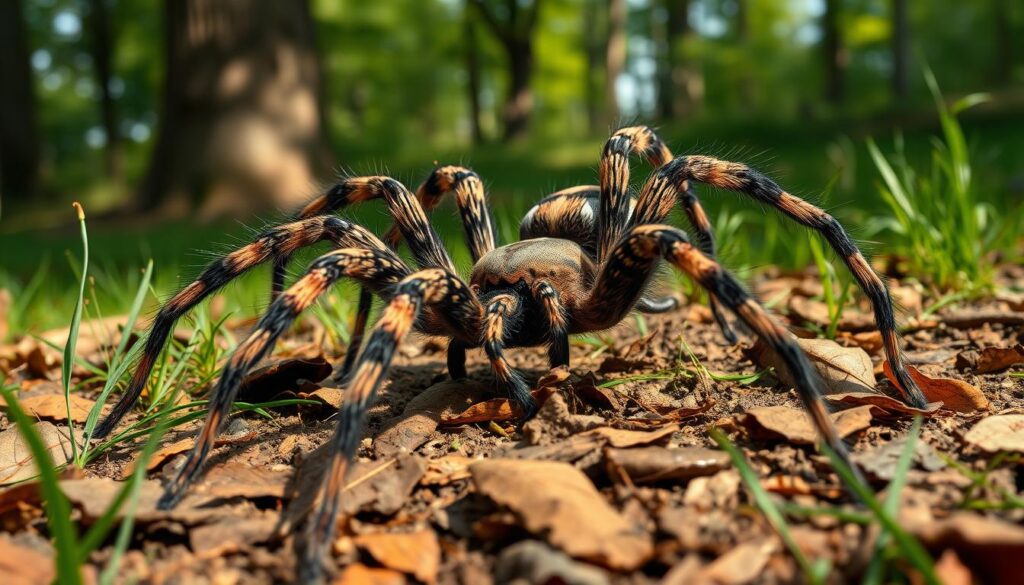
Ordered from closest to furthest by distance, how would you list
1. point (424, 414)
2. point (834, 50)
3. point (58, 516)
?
point (58, 516)
point (424, 414)
point (834, 50)

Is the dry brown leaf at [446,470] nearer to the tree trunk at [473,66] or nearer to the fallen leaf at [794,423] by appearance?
the fallen leaf at [794,423]

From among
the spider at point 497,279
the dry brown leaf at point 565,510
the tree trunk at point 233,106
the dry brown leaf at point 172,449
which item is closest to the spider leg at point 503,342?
the spider at point 497,279

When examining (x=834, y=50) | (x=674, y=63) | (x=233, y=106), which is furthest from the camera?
(x=674, y=63)

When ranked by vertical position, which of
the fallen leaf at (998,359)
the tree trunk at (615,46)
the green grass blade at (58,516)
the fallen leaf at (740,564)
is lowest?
the fallen leaf at (998,359)

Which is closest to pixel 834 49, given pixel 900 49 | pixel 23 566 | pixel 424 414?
pixel 900 49

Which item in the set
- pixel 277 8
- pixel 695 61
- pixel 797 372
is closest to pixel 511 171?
→ pixel 277 8

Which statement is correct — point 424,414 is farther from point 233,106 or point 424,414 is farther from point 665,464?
point 233,106

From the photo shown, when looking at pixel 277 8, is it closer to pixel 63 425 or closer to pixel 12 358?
pixel 12 358

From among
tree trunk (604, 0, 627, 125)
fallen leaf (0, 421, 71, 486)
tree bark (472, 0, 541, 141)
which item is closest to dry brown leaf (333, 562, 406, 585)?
fallen leaf (0, 421, 71, 486)
